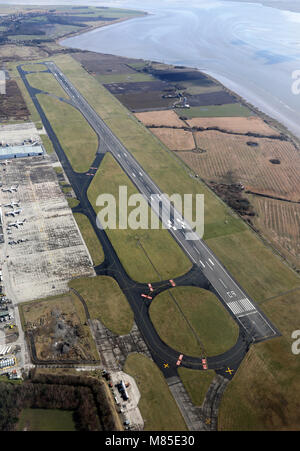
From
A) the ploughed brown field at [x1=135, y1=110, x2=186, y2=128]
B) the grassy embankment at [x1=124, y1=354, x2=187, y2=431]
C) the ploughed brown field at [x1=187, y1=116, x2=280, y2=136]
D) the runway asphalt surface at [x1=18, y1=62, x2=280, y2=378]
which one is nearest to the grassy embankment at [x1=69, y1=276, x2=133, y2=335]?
the runway asphalt surface at [x1=18, y1=62, x2=280, y2=378]

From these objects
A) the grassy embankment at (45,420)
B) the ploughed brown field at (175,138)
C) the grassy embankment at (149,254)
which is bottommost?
the grassy embankment at (45,420)

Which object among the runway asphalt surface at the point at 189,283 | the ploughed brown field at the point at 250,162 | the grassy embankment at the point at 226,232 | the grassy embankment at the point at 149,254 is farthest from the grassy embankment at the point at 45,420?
the ploughed brown field at the point at 250,162

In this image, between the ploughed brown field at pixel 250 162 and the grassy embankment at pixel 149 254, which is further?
the ploughed brown field at pixel 250 162

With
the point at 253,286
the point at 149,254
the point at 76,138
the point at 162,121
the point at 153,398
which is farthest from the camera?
the point at 162,121

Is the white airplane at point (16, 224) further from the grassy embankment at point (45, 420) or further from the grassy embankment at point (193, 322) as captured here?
the grassy embankment at point (45, 420)

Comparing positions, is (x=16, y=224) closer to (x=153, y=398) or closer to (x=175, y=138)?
(x=153, y=398)

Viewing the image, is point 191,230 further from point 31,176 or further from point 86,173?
point 31,176

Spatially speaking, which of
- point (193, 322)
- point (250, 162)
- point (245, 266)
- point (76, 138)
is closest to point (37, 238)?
point (193, 322)

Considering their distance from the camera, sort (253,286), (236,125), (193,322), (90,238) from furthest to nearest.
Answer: (236,125) → (90,238) → (253,286) → (193,322)
